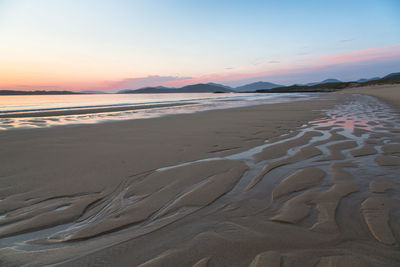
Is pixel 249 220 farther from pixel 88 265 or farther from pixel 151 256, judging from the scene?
pixel 88 265

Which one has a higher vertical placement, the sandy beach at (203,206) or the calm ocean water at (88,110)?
the calm ocean water at (88,110)

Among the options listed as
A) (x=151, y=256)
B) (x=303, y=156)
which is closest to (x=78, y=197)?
(x=151, y=256)

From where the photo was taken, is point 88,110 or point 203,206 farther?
point 88,110

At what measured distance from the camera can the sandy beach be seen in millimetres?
1917

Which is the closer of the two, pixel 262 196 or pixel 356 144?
pixel 262 196

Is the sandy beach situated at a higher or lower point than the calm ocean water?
lower

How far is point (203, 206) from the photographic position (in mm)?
2795

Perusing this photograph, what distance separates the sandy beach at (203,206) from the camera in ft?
6.29

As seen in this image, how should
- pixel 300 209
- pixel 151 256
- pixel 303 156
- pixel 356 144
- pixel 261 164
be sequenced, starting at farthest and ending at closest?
1. pixel 356 144
2. pixel 303 156
3. pixel 261 164
4. pixel 300 209
5. pixel 151 256

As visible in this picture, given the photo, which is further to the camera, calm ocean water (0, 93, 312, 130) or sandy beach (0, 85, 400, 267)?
calm ocean water (0, 93, 312, 130)

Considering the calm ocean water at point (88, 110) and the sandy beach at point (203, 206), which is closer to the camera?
the sandy beach at point (203, 206)

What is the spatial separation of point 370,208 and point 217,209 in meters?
1.76

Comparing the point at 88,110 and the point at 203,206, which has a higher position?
the point at 88,110

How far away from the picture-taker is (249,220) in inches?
95.8
